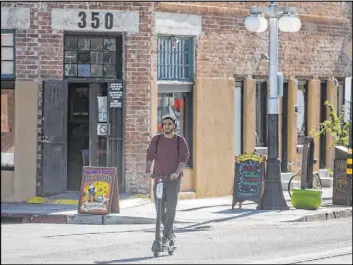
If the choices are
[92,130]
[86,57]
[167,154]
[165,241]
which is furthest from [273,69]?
[165,241]

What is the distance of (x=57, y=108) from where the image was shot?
22984 millimetres

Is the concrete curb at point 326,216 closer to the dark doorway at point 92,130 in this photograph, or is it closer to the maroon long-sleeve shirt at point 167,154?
the dark doorway at point 92,130

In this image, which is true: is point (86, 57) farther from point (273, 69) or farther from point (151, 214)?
point (151, 214)

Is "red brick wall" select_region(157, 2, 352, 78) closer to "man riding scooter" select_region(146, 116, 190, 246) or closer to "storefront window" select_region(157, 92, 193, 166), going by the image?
"storefront window" select_region(157, 92, 193, 166)

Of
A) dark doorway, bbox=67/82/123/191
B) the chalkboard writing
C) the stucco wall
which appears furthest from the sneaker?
the stucco wall

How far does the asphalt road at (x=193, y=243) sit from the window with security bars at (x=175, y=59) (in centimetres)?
502

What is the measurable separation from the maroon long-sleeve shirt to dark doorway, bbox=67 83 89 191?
893 centimetres

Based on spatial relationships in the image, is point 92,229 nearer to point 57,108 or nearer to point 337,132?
point 57,108

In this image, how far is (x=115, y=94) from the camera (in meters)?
23.3

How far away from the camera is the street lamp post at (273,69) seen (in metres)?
22.0

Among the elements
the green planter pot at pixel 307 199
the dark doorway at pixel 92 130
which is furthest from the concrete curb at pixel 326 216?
the dark doorway at pixel 92 130

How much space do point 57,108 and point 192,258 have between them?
9.38 m

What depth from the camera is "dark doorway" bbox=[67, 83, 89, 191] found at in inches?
925

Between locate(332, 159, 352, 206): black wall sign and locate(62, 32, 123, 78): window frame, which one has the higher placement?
locate(62, 32, 123, 78): window frame
